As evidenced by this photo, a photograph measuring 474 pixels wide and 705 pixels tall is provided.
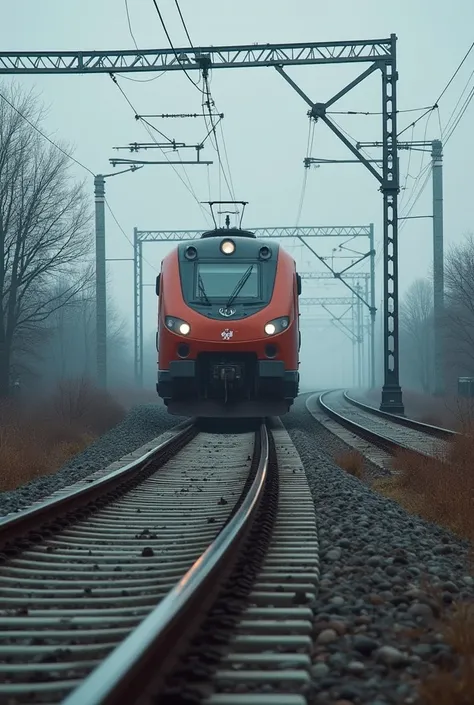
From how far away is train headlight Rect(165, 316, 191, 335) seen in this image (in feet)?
48.2

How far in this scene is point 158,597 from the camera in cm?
434

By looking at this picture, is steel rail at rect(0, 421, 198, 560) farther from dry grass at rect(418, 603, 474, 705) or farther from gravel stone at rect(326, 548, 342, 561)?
dry grass at rect(418, 603, 474, 705)

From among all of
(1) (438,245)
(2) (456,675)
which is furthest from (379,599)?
(1) (438,245)

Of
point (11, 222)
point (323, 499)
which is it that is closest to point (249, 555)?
point (323, 499)

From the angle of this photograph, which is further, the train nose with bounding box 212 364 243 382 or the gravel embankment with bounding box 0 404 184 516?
the train nose with bounding box 212 364 243 382

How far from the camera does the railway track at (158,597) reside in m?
3.09

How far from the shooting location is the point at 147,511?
7418 mm

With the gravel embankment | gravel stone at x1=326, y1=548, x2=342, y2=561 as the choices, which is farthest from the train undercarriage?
gravel stone at x1=326, y1=548, x2=342, y2=561

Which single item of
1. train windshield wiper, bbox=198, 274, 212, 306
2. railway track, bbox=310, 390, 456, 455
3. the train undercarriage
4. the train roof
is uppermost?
the train roof

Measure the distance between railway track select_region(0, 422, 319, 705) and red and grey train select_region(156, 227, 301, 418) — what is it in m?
A: 6.35

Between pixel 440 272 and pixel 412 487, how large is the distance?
65.4 ft

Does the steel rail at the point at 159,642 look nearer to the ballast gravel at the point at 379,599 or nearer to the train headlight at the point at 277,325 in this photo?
the ballast gravel at the point at 379,599

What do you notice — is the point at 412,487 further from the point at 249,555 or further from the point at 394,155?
the point at 394,155

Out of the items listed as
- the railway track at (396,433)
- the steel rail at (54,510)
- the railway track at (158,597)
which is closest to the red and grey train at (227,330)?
the railway track at (396,433)
